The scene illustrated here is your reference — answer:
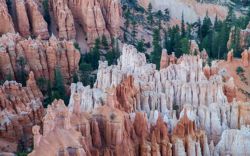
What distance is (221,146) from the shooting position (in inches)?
1078

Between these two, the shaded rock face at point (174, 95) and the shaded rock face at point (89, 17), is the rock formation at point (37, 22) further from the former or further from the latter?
the shaded rock face at point (174, 95)

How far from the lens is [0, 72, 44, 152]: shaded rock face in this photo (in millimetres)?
36656

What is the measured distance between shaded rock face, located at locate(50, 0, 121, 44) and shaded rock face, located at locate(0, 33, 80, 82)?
745 centimetres

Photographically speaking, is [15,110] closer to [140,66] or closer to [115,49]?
[140,66]

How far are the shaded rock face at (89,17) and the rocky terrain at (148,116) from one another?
1862 cm

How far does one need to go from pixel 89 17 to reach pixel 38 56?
11.5 meters

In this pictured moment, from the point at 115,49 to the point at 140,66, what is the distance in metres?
17.8

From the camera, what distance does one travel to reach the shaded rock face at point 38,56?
4462cm

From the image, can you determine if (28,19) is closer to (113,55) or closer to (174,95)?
(113,55)

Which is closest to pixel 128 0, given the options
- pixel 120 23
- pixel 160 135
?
pixel 120 23

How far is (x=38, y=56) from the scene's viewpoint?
45812mm

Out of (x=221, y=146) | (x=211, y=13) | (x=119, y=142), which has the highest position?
(x=119, y=142)

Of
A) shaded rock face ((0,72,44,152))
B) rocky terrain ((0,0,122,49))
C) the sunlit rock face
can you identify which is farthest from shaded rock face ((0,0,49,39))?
the sunlit rock face

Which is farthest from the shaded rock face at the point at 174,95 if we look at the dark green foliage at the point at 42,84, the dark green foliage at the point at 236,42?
the dark green foliage at the point at 236,42
